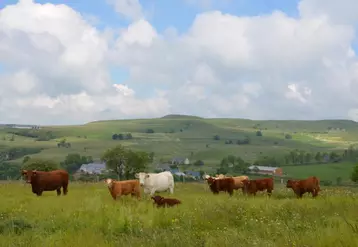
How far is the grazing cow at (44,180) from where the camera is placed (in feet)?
81.1

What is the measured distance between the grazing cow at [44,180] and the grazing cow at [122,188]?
12.8 feet

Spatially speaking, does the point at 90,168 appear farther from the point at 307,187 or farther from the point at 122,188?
the point at 307,187

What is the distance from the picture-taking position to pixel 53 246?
897 centimetres

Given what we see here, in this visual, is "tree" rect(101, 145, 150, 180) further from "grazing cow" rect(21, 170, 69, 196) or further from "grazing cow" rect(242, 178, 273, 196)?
"grazing cow" rect(21, 170, 69, 196)

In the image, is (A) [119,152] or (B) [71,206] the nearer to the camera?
(B) [71,206]

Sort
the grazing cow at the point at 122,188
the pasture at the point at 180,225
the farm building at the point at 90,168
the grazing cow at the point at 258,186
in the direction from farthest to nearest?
1. the farm building at the point at 90,168
2. the grazing cow at the point at 258,186
3. the grazing cow at the point at 122,188
4. the pasture at the point at 180,225

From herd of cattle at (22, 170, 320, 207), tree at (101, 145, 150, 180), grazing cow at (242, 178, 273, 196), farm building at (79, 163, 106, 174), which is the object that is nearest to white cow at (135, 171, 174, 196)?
herd of cattle at (22, 170, 320, 207)

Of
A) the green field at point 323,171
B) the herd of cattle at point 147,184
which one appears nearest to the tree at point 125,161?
the herd of cattle at point 147,184

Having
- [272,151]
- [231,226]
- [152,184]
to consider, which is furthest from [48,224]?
[272,151]

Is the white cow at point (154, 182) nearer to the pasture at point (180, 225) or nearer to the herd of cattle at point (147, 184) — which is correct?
the herd of cattle at point (147, 184)

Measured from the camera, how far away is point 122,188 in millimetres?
23078

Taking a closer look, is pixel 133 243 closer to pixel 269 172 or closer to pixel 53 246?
pixel 53 246

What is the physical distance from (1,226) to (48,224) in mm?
1355

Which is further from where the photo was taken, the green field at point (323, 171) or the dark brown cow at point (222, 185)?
the green field at point (323, 171)
